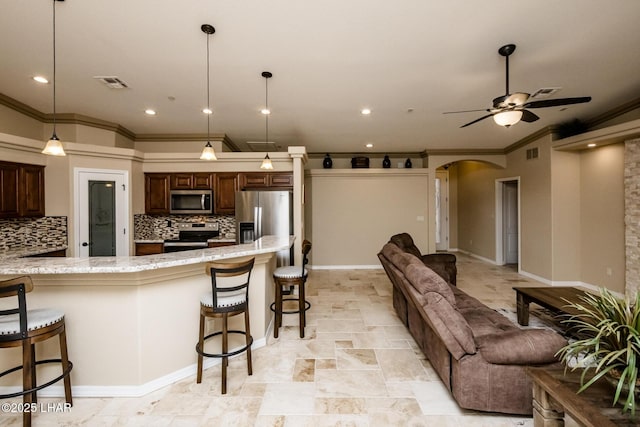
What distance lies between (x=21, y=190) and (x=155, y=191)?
66.8 inches

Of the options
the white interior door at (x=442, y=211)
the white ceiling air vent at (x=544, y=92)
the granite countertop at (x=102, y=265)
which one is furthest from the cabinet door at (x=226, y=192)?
the white interior door at (x=442, y=211)

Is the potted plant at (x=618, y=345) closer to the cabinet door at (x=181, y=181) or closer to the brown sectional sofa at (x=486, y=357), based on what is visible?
the brown sectional sofa at (x=486, y=357)

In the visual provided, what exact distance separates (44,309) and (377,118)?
178 inches

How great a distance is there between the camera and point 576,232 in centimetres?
506

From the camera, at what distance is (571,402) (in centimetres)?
130

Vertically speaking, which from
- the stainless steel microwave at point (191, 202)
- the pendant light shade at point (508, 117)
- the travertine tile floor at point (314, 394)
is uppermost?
the pendant light shade at point (508, 117)

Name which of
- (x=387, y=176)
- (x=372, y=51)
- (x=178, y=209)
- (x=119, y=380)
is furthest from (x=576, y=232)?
(x=178, y=209)

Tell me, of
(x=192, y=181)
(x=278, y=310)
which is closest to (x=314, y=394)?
(x=278, y=310)

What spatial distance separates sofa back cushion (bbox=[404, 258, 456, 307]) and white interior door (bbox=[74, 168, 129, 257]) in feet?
15.3

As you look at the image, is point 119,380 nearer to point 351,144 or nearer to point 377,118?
point 377,118

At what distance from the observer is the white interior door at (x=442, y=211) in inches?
365

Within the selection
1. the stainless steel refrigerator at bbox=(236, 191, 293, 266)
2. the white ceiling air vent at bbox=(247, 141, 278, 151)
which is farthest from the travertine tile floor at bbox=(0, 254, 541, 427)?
the white ceiling air vent at bbox=(247, 141, 278, 151)

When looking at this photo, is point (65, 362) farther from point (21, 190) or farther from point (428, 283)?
point (21, 190)

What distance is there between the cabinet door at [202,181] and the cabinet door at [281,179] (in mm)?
1128
